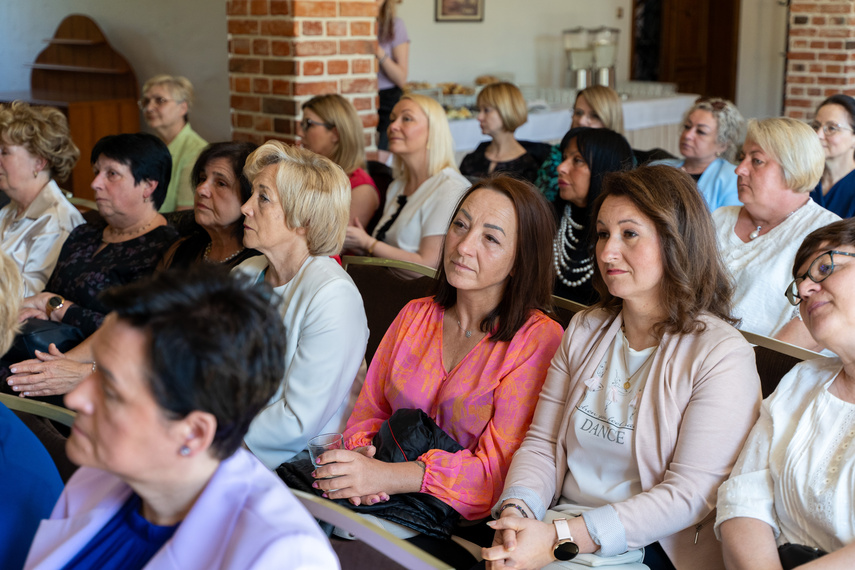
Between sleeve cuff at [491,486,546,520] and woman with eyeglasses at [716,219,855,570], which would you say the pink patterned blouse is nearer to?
sleeve cuff at [491,486,546,520]

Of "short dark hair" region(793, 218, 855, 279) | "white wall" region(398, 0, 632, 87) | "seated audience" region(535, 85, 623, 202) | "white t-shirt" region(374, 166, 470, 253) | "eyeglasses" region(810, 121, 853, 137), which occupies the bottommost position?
"white t-shirt" region(374, 166, 470, 253)

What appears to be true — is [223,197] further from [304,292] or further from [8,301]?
[8,301]

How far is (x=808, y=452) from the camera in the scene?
151 centimetres

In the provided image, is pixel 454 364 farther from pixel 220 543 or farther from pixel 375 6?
pixel 375 6

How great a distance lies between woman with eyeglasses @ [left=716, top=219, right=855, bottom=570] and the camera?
146cm

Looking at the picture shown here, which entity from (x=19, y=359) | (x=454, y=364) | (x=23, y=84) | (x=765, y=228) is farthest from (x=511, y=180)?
(x=23, y=84)

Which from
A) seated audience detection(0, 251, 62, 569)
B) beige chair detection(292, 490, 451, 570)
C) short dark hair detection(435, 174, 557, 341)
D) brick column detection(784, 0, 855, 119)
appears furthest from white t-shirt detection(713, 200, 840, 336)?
brick column detection(784, 0, 855, 119)

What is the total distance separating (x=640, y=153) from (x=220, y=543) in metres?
3.70

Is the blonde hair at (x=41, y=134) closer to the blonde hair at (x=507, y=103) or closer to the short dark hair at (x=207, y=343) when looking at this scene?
the blonde hair at (x=507, y=103)

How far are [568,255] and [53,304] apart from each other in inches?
72.2

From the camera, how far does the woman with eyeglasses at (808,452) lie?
1.46m

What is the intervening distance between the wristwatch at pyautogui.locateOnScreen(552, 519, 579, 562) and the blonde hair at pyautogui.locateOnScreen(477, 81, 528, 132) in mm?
3257

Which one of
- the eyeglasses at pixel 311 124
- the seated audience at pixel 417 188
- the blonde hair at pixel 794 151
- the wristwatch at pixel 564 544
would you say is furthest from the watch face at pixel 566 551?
the eyeglasses at pixel 311 124

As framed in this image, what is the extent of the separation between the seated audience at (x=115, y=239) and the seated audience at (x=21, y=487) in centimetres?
144
